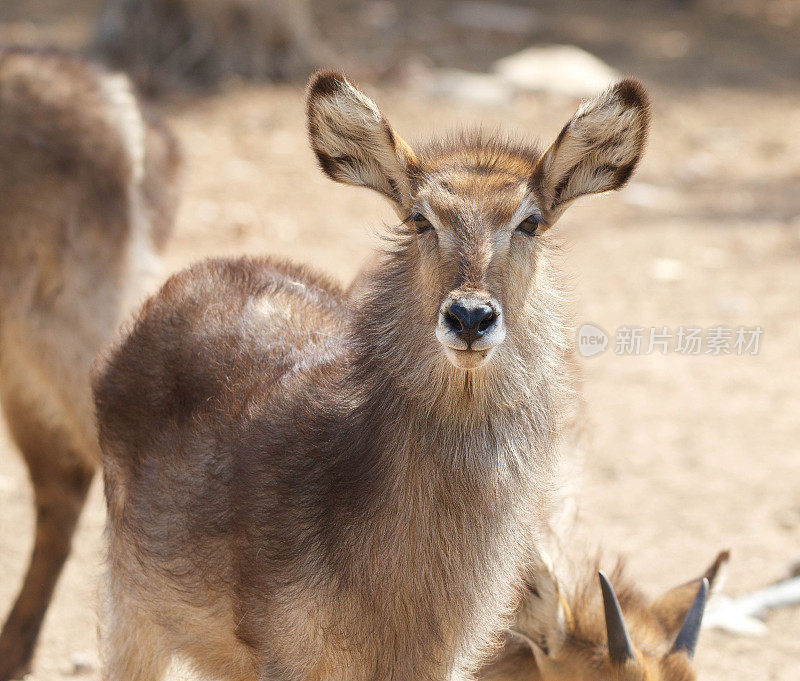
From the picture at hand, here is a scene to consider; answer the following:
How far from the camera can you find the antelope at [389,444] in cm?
287

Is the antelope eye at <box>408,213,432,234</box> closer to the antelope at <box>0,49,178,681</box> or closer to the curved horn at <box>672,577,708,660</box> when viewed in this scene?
the curved horn at <box>672,577,708,660</box>

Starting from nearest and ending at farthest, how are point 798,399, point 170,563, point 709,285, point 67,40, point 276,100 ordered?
point 170,563 < point 798,399 < point 709,285 < point 276,100 < point 67,40

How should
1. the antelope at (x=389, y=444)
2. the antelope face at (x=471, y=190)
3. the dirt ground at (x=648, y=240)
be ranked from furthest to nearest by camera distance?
1. the dirt ground at (x=648, y=240)
2. the antelope at (x=389, y=444)
3. the antelope face at (x=471, y=190)

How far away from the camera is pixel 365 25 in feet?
44.2

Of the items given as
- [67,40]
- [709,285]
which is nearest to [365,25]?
[67,40]

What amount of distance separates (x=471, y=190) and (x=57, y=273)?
2.37 metres

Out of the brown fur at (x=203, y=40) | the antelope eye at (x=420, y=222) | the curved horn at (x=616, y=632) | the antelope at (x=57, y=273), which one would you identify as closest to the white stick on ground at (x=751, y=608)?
the curved horn at (x=616, y=632)

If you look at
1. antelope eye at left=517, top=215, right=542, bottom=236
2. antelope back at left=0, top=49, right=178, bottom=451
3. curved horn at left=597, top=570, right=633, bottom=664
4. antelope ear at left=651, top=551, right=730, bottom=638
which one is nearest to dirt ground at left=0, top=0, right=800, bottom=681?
antelope ear at left=651, top=551, right=730, bottom=638

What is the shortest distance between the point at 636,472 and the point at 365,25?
8.92 meters

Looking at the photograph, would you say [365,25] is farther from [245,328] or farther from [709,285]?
[245,328]

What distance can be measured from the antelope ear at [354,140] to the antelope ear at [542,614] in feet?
4.06

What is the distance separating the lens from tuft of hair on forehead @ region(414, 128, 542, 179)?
119 inches

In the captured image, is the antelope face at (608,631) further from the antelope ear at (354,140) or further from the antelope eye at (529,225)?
the antelope ear at (354,140)

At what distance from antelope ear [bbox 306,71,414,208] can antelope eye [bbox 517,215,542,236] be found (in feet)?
1.10
